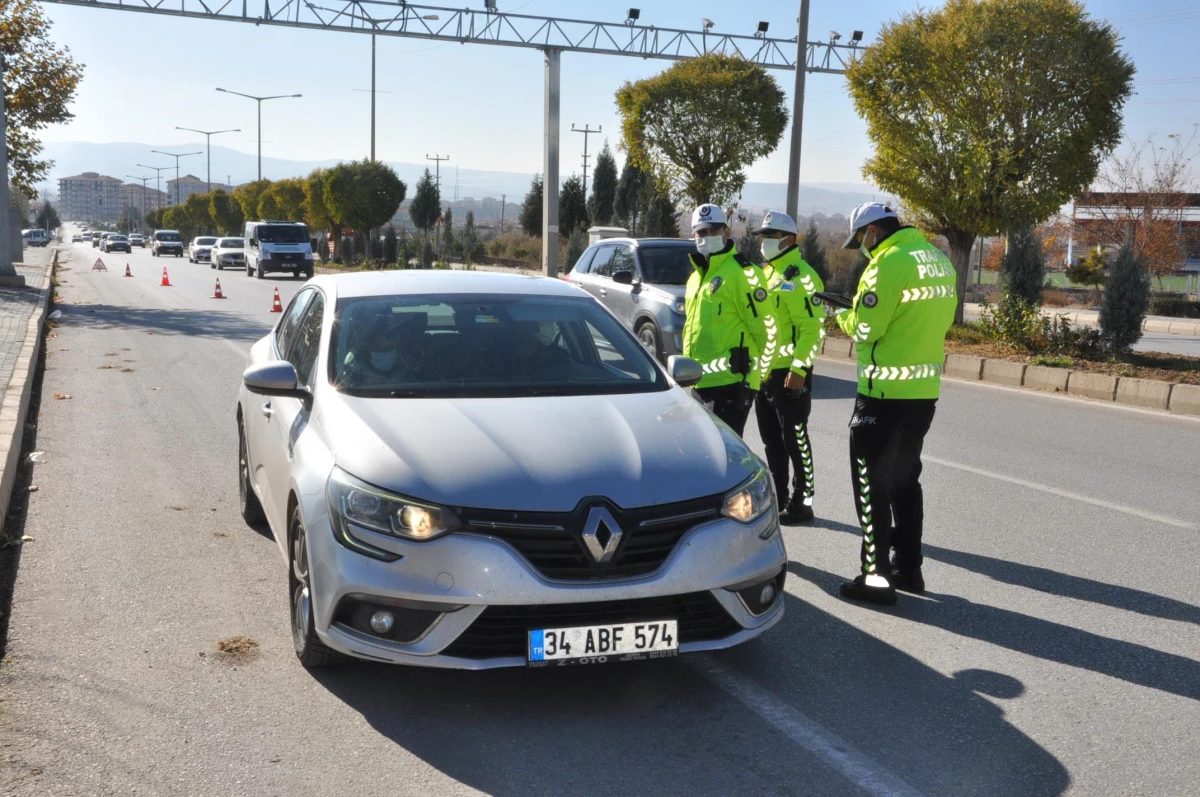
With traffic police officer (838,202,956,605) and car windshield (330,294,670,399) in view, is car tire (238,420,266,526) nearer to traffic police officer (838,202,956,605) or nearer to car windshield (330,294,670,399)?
car windshield (330,294,670,399)

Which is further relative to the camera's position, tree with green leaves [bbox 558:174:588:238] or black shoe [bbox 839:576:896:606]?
tree with green leaves [bbox 558:174:588:238]

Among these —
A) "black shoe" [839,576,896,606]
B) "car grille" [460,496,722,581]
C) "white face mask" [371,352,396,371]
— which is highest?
"white face mask" [371,352,396,371]

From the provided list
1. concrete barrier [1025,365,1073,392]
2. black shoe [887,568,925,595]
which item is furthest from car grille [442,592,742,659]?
concrete barrier [1025,365,1073,392]

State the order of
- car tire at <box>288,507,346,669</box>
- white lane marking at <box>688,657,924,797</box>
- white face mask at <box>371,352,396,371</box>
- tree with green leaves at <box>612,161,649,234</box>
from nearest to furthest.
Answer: white lane marking at <box>688,657,924,797</box> → car tire at <box>288,507,346,669</box> → white face mask at <box>371,352,396,371</box> → tree with green leaves at <box>612,161,649,234</box>

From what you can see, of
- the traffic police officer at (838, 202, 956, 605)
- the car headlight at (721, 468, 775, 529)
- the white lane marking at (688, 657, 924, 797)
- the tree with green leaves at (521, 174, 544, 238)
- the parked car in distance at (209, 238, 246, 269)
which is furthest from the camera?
the tree with green leaves at (521, 174, 544, 238)

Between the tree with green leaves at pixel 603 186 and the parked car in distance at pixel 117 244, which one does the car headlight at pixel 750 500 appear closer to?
the tree with green leaves at pixel 603 186

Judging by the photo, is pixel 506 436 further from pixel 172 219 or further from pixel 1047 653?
pixel 172 219

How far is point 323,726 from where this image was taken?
12.8 feet

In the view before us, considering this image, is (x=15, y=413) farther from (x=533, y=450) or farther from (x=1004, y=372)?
(x=1004, y=372)

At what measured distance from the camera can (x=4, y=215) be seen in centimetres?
2594

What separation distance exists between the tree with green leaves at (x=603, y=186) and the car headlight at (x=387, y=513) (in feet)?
187

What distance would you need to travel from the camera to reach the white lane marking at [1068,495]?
23.3 feet

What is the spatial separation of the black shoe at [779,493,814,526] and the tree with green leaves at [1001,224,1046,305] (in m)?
11.0

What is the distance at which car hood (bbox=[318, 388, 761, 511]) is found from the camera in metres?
3.87
